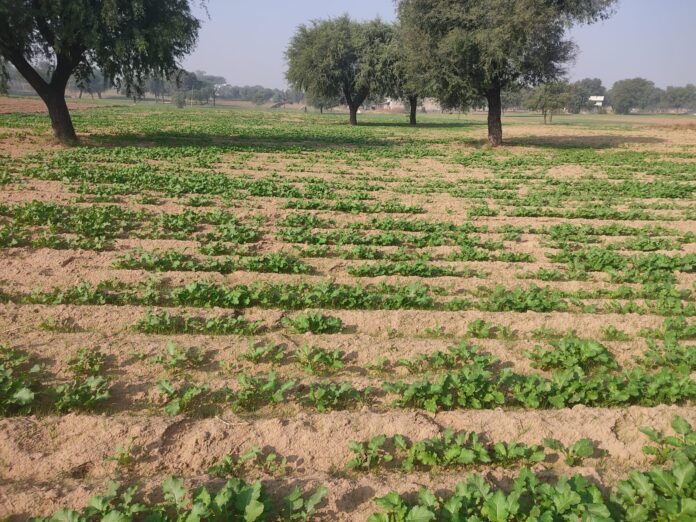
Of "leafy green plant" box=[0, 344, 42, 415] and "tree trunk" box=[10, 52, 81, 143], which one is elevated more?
"tree trunk" box=[10, 52, 81, 143]

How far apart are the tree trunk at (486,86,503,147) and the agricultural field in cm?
1831

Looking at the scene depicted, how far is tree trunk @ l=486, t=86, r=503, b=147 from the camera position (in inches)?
1122

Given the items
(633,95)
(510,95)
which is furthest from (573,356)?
(633,95)

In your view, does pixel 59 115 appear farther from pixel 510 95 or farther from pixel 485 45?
pixel 510 95

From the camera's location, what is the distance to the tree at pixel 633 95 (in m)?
161

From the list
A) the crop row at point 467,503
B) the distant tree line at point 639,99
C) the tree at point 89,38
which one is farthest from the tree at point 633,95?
the crop row at point 467,503

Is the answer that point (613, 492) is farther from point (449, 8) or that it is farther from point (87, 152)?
point (449, 8)

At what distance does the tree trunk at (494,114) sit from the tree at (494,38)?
0.13 meters

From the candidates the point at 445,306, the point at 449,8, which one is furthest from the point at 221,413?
the point at 449,8

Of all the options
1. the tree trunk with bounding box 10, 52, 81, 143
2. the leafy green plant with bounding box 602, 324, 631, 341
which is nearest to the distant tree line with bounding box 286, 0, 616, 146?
the tree trunk with bounding box 10, 52, 81, 143

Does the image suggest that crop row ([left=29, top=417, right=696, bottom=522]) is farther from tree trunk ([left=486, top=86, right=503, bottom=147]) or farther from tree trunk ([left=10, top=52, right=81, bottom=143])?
tree trunk ([left=486, top=86, right=503, bottom=147])

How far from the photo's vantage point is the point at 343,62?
53469mm

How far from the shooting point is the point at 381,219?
11102mm

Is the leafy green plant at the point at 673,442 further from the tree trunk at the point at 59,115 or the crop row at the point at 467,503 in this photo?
the tree trunk at the point at 59,115
